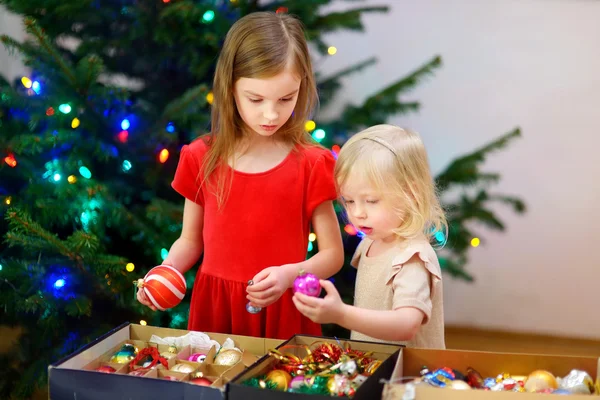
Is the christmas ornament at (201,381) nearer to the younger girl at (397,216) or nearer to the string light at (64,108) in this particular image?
the younger girl at (397,216)

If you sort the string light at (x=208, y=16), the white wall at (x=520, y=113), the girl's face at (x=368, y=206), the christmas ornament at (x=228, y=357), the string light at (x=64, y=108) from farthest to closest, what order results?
1. the white wall at (x=520, y=113)
2. the string light at (x=208, y=16)
3. the string light at (x=64, y=108)
4. the girl's face at (x=368, y=206)
5. the christmas ornament at (x=228, y=357)

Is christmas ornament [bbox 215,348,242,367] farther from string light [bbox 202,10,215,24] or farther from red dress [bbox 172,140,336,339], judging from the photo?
string light [bbox 202,10,215,24]

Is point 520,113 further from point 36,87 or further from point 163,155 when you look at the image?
point 36,87

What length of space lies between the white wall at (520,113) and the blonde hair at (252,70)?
1726 millimetres

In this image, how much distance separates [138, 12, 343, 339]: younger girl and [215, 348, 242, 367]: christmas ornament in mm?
241

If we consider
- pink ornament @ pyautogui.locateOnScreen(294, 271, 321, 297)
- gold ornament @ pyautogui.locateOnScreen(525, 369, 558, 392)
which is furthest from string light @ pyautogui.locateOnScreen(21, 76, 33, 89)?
gold ornament @ pyautogui.locateOnScreen(525, 369, 558, 392)

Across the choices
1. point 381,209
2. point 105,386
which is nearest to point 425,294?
point 381,209

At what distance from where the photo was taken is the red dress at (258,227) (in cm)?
159

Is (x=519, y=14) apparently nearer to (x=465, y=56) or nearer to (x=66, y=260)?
(x=465, y=56)

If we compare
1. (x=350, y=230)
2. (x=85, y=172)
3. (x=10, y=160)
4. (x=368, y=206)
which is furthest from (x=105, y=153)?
(x=368, y=206)

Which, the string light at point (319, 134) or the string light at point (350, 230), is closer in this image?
the string light at point (350, 230)

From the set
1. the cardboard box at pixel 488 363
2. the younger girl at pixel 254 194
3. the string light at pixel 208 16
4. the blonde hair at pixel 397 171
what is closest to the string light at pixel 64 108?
the string light at pixel 208 16

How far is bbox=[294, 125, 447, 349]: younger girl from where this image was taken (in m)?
1.33

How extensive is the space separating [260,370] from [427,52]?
266 cm
